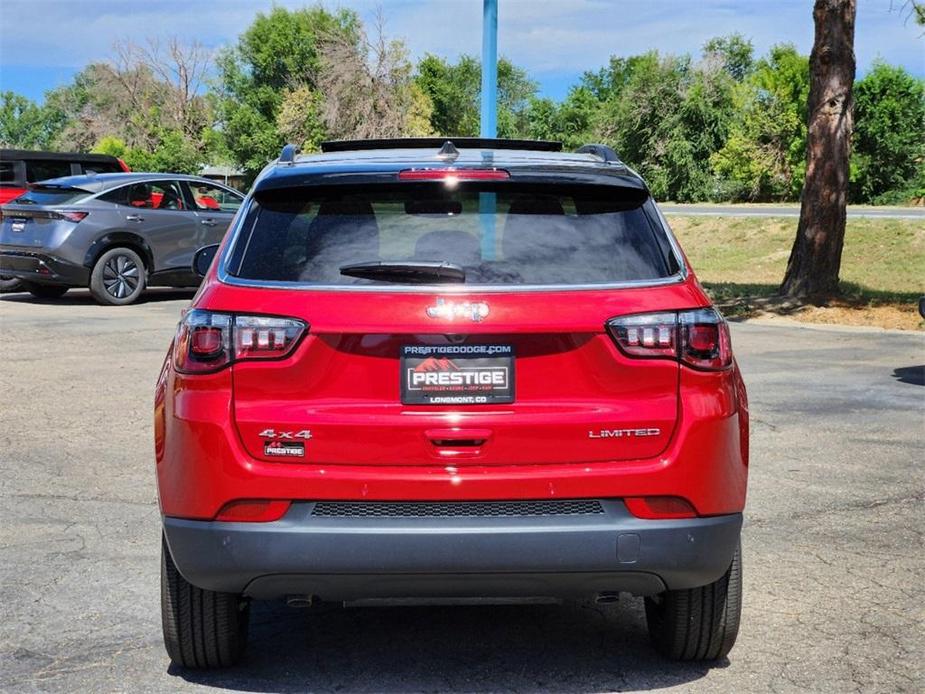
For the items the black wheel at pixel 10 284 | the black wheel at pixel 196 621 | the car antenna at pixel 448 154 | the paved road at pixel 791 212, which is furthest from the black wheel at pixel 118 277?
the paved road at pixel 791 212

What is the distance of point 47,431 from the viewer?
337 inches

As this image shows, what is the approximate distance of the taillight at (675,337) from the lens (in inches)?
148

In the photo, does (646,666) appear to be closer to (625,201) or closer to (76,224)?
(625,201)

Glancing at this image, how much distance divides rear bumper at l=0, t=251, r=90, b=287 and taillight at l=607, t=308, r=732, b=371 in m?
14.0

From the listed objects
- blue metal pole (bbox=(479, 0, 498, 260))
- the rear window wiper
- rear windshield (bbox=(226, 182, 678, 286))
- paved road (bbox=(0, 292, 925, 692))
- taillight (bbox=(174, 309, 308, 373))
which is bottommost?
paved road (bbox=(0, 292, 925, 692))

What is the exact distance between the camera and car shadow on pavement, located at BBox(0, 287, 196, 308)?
693 inches

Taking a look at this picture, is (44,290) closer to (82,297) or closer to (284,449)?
(82,297)

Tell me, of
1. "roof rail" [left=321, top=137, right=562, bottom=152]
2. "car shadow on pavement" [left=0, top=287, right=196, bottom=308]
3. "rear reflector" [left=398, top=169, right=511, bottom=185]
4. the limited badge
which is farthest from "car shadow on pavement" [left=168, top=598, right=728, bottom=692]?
"car shadow on pavement" [left=0, top=287, right=196, bottom=308]

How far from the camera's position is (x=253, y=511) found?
12.1 ft

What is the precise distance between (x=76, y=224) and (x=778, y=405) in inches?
409

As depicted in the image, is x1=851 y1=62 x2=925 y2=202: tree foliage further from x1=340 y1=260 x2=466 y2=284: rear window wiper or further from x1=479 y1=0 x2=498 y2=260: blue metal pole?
x1=340 y1=260 x2=466 y2=284: rear window wiper

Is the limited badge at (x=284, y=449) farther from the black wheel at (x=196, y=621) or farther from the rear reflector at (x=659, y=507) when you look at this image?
the rear reflector at (x=659, y=507)

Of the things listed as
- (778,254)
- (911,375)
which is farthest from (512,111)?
(911,375)

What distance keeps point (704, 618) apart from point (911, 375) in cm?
779
